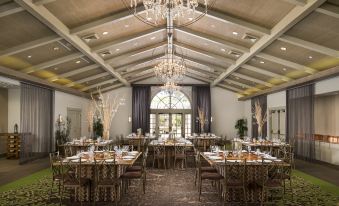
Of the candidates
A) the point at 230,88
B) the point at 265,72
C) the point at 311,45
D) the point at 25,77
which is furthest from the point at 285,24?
the point at 230,88

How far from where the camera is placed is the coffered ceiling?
7.96 meters

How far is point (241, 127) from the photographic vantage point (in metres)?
22.0

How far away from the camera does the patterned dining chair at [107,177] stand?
642 centimetres

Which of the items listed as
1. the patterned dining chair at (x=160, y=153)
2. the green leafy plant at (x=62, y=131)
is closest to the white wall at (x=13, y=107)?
the green leafy plant at (x=62, y=131)

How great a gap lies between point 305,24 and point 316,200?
399 centimetres

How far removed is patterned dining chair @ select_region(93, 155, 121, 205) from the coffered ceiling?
10.7 ft

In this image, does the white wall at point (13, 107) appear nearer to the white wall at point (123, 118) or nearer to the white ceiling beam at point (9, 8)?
the white wall at point (123, 118)

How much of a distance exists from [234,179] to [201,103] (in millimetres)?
16108

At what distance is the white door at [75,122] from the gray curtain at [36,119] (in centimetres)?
308

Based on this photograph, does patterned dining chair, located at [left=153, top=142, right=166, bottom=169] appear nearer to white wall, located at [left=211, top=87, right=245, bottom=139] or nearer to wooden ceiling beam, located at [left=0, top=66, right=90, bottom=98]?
wooden ceiling beam, located at [left=0, top=66, right=90, bottom=98]

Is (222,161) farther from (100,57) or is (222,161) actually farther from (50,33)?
(100,57)

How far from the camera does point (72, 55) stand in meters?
12.0

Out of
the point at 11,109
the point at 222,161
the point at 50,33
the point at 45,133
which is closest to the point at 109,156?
the point at 222,161

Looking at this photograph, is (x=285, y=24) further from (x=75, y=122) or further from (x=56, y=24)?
(x=75, y=122)
